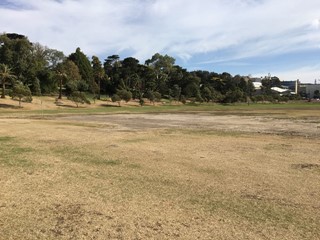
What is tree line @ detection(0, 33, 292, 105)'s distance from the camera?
269 ft

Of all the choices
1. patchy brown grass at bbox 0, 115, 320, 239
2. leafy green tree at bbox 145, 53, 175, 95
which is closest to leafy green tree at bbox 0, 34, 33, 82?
leafy green tree at bbox 145, 53, 175, 95

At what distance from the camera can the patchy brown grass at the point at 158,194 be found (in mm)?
6395

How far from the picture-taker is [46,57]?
109 m

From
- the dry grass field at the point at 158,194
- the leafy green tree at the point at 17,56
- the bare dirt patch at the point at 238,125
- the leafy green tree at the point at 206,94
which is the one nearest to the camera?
the dry grass field at the point at 158,194

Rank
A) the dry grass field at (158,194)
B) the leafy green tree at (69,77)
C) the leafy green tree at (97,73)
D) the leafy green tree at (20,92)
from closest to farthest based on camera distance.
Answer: the dry grass field at (158,194) → the leafy green tree at (20,92) → the leafy green tree at (69,77) → the leafy green tree at (97,73)

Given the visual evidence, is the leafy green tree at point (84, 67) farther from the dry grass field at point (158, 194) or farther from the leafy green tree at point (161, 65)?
the dry grass field at point (158, 194)

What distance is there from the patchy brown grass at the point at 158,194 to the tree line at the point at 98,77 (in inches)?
2210

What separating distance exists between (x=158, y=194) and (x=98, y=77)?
9837 cm

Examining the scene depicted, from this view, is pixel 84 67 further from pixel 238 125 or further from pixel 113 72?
pixel 238 125

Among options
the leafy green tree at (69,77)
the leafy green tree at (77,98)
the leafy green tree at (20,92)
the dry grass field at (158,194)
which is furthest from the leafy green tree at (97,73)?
the dry grass field at (158,194)

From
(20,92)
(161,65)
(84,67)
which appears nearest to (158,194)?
(20,92)

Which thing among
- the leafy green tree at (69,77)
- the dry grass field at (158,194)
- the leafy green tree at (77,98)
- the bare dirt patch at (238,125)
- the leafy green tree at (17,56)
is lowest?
the bare dirt patch at (238,125)

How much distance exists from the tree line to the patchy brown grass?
5614 centimetres

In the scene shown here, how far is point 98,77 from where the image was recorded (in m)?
105
